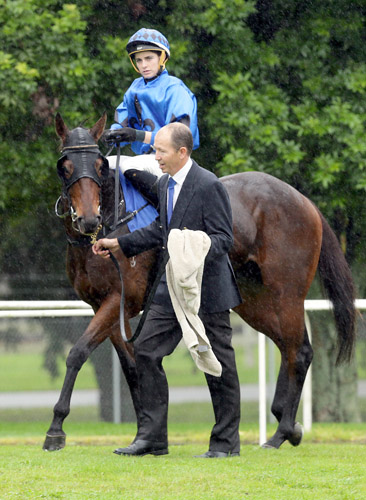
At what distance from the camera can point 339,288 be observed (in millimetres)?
7406

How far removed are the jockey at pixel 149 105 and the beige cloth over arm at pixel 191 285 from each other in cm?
113

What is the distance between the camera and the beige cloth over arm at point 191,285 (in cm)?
518

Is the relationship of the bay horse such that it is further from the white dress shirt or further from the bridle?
the white dress shirt

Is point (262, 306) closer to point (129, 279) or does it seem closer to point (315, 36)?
point (129, 279)

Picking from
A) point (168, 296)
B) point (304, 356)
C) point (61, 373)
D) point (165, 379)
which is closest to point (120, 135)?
point (168, 296)

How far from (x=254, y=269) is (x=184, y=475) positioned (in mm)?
2459

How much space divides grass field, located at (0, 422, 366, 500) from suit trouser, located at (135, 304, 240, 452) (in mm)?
183

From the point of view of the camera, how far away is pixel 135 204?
6.38 meters

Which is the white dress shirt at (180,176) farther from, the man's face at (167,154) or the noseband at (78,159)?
the noseband at (78,159)

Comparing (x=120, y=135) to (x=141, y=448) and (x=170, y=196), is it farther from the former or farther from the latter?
(x=141, y=448)

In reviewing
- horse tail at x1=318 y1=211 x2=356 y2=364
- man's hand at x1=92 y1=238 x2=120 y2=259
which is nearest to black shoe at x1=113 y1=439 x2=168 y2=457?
man's hand at x1=92 y1=238 x2=120 y2=259

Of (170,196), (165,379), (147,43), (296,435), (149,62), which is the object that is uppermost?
(147,43)

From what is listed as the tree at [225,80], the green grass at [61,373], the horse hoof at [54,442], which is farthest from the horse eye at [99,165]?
the green grass at [61,373]

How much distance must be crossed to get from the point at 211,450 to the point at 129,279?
125 cm
